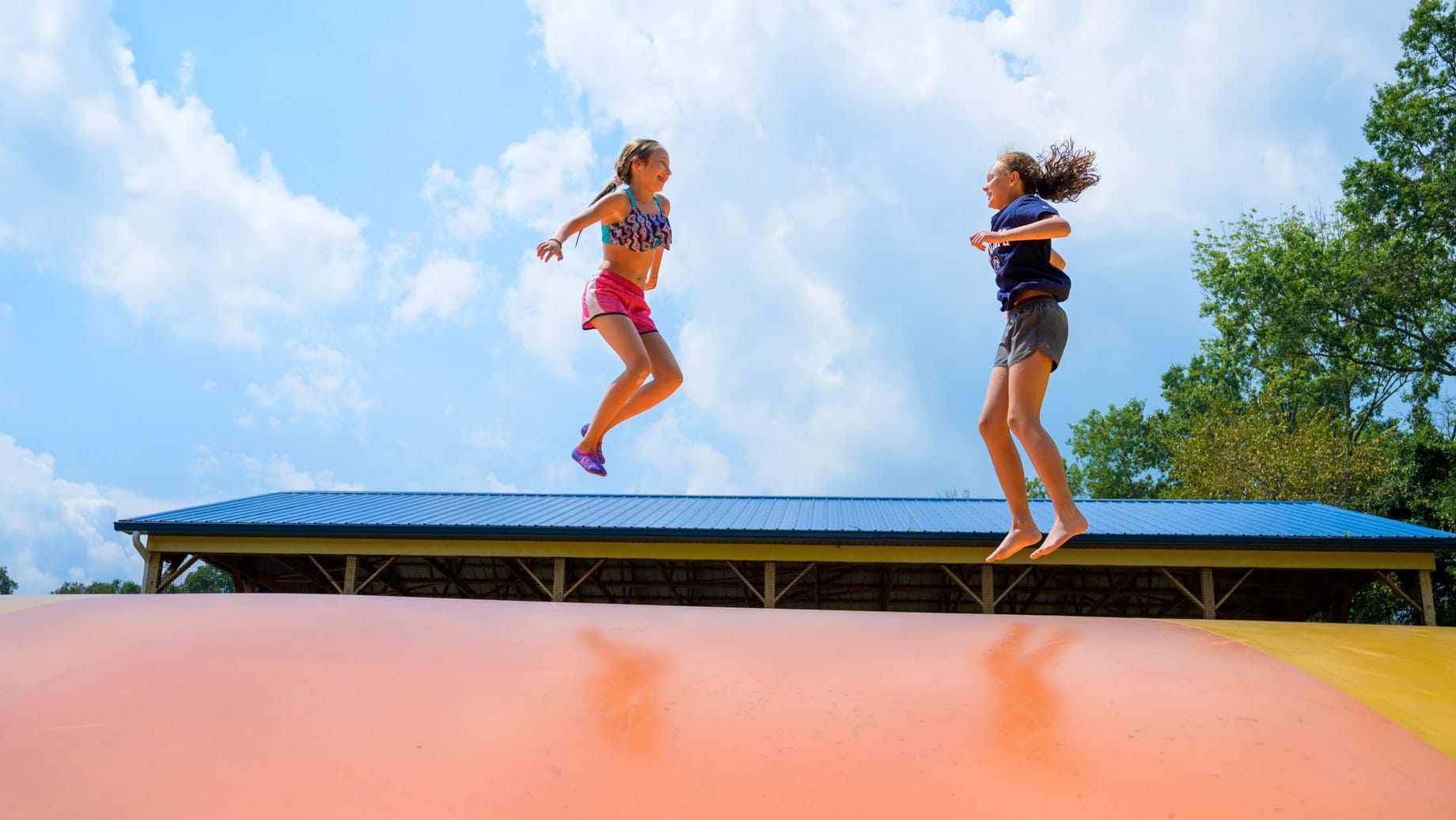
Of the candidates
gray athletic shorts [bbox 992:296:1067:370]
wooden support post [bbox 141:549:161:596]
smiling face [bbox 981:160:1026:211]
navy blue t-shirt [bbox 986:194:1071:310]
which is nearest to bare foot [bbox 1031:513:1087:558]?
gray athletic shorts [bbox 992:296:1067:370]

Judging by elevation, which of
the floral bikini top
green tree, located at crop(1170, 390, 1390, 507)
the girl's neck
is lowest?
the floral bikini top

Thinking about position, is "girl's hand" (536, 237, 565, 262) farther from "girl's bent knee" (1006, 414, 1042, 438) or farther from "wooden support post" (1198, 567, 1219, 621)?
"wooden support post" (1198, 567, 1219, 621)

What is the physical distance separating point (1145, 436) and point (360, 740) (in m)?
46.2

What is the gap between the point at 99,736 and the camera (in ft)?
5.66

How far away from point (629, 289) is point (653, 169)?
581mm

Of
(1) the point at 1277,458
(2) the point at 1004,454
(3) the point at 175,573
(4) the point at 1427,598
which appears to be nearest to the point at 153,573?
(3) the point at 175,573

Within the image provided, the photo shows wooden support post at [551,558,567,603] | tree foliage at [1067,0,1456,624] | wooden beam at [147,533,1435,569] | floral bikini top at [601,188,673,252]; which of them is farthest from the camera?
tree foliage at [1067,0,1456,624]

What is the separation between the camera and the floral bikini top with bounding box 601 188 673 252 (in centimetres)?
431

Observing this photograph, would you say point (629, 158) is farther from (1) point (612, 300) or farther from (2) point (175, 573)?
(2) point (175, 573)

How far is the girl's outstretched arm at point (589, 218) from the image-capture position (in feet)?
12.6

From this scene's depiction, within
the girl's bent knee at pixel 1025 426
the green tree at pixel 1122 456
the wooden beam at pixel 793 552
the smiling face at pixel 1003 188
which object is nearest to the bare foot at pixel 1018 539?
the girl's bent knee at pixel 1025 426

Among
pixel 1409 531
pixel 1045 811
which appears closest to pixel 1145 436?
pixel 1409 531

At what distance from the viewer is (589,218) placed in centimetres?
413

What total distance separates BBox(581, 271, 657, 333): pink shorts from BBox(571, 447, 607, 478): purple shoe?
57cm
